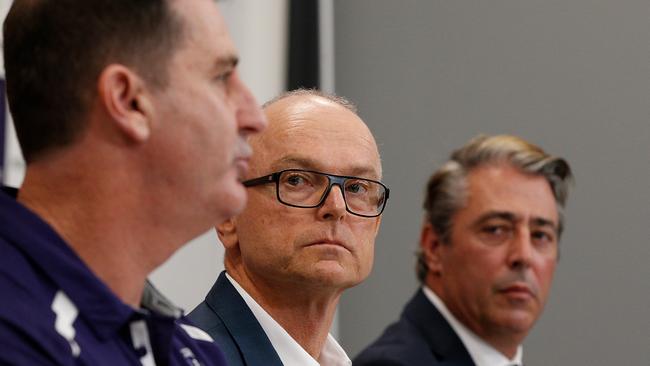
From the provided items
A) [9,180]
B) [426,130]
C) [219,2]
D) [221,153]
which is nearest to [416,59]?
[426,130]

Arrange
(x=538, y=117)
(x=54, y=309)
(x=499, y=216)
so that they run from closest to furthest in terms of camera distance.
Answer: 1. (x=54, y=309)
2. (x=499, y=216)
3. (x=538, y=117)

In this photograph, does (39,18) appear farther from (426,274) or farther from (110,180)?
(426,274)

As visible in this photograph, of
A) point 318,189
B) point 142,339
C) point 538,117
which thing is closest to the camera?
point 142,339

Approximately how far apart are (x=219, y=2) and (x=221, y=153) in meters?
2.82

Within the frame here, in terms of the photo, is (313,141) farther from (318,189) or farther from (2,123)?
(2,123)

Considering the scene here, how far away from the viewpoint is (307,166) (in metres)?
2.33

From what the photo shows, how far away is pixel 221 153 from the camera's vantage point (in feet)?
5.03

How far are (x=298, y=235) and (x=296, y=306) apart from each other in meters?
0.16

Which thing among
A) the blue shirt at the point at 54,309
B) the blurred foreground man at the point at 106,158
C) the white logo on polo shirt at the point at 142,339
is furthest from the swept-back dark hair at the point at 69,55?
the white logo on polo shirt at the point at 142,339

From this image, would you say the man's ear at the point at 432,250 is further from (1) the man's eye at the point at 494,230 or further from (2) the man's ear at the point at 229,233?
(2) the man's ear at the point at 229,233

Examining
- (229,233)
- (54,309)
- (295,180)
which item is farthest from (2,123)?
(54,309)

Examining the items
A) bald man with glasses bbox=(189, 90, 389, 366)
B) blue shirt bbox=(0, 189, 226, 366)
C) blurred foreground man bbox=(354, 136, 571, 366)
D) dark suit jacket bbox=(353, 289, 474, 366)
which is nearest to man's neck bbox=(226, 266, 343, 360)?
bald man with glasses bbox=(189, 90, 389, 366)

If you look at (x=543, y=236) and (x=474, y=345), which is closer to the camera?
(x=474, y=345)

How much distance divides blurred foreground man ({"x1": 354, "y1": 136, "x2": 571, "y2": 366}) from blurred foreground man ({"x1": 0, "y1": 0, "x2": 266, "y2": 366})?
134cm
